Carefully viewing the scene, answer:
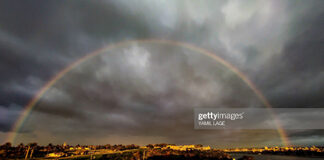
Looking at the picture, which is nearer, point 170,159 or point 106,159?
point 106,159

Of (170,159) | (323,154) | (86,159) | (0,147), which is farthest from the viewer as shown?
(323,154)

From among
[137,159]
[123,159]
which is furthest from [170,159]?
[123,159]

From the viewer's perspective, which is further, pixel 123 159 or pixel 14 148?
pixel 14 148

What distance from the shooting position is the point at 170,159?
74500 millimetres

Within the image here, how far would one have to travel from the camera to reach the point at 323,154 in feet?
646

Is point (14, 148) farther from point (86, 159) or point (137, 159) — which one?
point (137, 159)

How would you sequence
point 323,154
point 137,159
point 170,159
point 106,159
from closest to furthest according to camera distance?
1. point 106,159
2. point 137,159
3. point 170,159
4. point 323,154

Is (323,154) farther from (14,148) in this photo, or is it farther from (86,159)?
(14,148)

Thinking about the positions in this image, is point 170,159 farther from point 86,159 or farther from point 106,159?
point 86,159

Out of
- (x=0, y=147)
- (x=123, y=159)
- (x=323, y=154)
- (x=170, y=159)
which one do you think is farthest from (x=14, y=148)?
(x=323, y=154)

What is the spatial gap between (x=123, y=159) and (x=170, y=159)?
34.7 metres

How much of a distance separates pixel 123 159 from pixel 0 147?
5723 cm

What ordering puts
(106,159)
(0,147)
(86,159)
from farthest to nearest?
(0,147), (106,159), (86,159)

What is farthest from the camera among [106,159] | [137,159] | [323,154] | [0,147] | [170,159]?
[323,154]
